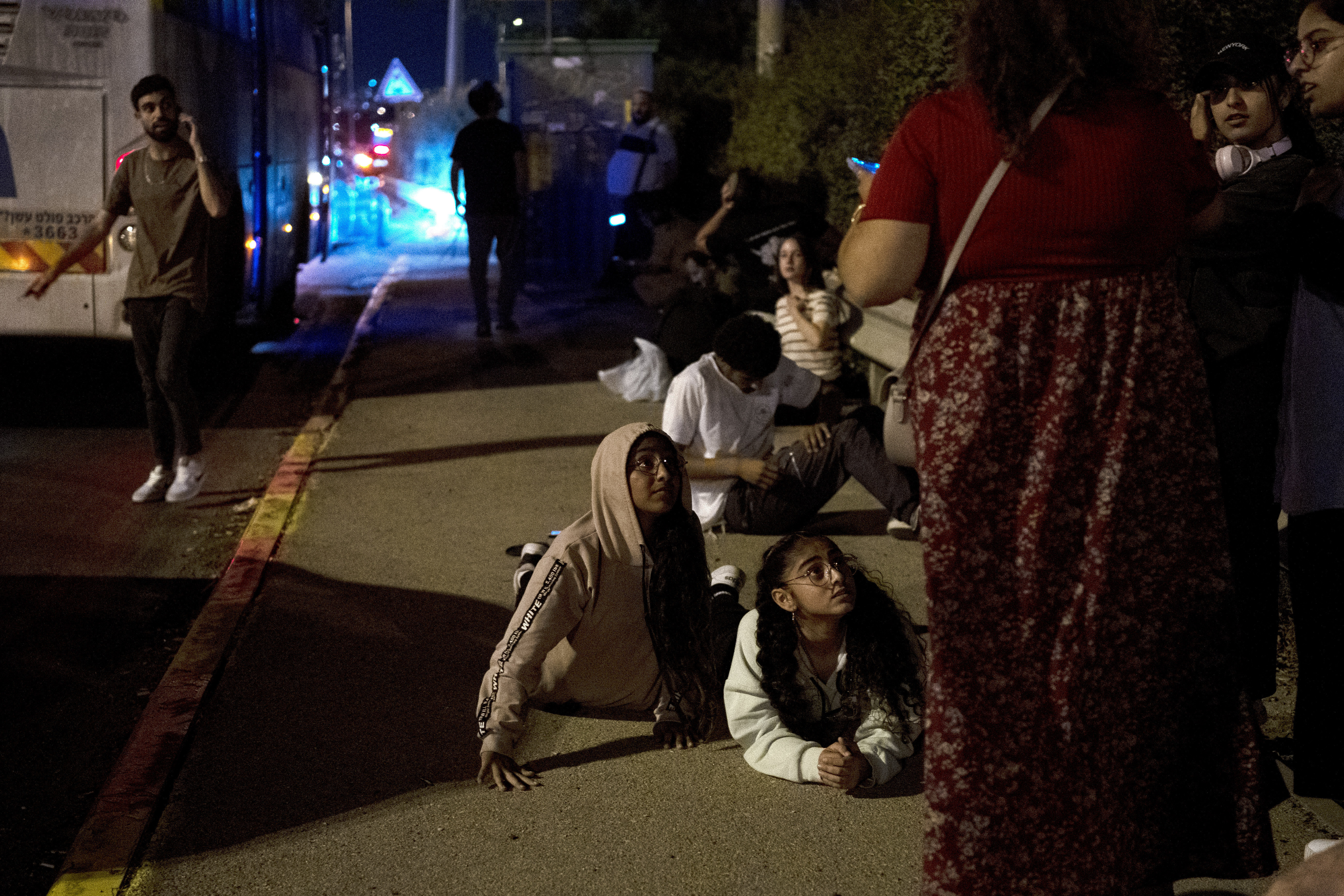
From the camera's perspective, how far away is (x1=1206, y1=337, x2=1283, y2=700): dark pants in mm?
3482

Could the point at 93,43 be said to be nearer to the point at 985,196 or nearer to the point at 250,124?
the point at 250,124

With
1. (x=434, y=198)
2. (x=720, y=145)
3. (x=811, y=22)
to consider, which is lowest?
(x=434, y=198)

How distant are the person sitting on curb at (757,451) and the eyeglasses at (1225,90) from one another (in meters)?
2.49

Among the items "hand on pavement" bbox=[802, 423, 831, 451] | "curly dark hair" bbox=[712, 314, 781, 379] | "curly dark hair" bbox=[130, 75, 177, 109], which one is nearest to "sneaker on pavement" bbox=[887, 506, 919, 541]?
"hand on pavement" bbox=[802, 423, 831, 451]

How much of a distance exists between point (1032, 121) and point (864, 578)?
187cm

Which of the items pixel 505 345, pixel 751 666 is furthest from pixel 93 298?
pixel 751 666

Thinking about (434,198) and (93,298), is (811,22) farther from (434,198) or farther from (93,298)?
(434,198)

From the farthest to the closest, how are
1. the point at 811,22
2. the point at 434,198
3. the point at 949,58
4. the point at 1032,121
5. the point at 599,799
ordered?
the point at 434,198 → the point at 811,22 → the point at 949,58 → the point at 599,799 → the point at 1032,121

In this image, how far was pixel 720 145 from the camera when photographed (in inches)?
647

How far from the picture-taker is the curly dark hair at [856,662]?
3.98 metres

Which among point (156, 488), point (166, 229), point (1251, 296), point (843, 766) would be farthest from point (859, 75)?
point (843, 766)

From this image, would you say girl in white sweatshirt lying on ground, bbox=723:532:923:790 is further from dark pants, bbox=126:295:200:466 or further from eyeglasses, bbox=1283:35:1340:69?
dark pants, bbox=126:295:200:466

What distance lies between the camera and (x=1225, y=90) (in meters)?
3.66

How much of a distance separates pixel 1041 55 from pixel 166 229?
5158 millimetres
